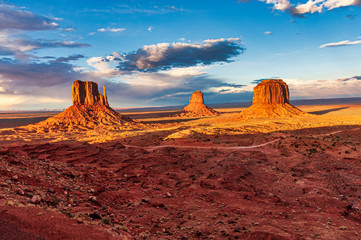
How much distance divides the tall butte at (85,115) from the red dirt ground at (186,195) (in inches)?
2636

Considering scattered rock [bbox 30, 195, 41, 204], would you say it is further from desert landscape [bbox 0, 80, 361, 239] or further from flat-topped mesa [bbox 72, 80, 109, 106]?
flat-topped mesa [bbox 72, 80, 109, 106]

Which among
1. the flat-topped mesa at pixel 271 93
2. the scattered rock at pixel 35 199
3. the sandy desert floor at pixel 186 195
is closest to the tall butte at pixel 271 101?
the flat-topped mesa at pixel 271 93

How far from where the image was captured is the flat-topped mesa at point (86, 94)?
371ft

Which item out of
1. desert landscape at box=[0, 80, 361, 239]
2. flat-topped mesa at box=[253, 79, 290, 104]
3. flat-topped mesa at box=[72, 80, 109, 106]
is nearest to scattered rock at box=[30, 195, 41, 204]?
desert landscape at box=[0, 80, 361, 239]

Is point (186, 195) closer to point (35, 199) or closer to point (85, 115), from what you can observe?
point (35, 199)

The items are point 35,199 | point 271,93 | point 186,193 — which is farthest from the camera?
point 271,93

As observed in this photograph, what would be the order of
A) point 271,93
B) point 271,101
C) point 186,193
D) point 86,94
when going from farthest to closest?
1. point 271,101
2. point 271,93
3. point 86,94
4. point 186,193

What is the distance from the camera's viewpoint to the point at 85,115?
107m

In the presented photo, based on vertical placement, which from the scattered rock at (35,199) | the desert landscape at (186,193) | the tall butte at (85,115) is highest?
the tall butte at (85,115)

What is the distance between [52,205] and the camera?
11883 mm

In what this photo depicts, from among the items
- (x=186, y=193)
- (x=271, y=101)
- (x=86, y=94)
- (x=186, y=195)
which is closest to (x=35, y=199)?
(x=186, y=195)

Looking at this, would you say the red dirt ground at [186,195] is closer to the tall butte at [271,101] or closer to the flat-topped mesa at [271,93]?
the tall butte at [271,101]

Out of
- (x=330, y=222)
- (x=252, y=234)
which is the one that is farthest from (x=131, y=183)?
(x=330, y=222)

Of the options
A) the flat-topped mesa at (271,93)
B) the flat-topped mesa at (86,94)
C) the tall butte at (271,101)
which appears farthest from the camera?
→ the flat-topped mesa at (271,93)
